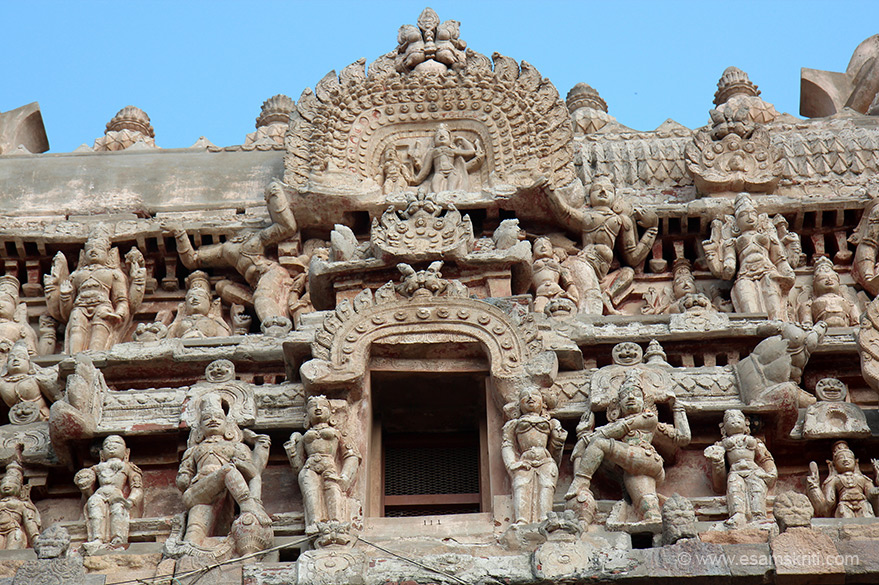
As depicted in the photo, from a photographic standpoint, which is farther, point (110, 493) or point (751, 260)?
point (751, 260)

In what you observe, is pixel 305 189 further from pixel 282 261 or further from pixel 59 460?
pixel 59 460

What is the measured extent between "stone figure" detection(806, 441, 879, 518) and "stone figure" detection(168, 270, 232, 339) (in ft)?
26.2

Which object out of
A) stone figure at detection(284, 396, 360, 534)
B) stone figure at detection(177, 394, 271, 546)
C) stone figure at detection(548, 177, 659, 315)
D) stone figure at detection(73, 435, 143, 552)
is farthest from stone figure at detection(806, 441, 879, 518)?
stone figure at detection(73, 435, 143, 552)

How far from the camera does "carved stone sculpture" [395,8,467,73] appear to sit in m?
24.1

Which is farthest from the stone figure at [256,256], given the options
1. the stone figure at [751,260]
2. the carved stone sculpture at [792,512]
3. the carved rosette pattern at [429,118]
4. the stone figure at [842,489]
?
the carved stone sculpture at [792,512]

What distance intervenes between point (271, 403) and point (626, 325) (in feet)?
13.9

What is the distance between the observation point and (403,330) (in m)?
17.5

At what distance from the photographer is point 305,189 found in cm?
2236

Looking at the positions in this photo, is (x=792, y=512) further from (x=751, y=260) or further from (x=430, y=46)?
(x=430, y=46)

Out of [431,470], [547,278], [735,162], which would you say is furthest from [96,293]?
→ [735,162]

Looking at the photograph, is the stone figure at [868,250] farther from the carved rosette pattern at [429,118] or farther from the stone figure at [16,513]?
the stone figure at [16,513]

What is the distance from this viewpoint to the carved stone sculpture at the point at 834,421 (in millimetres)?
17172

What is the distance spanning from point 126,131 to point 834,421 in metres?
15.9

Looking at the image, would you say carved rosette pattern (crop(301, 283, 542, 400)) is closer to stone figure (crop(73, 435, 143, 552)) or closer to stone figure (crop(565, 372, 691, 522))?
stone figure (crop(565, 372, 691, 522))
